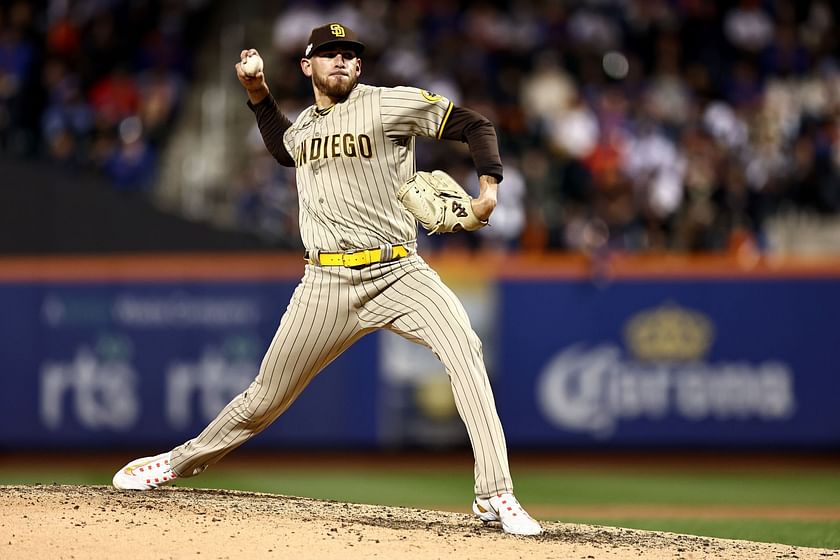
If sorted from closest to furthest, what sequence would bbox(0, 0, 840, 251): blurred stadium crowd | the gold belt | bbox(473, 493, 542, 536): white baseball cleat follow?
bbox(473, 493, 542, 536): white baseball cleat
the gold belt
bbox(0, 0, 840, 251): blurred stadium crowd

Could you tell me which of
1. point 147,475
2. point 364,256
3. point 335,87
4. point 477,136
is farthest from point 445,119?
point 147,475

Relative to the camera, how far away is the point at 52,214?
1209cm

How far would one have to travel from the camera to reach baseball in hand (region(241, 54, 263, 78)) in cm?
547

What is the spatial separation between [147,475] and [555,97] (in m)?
8.87

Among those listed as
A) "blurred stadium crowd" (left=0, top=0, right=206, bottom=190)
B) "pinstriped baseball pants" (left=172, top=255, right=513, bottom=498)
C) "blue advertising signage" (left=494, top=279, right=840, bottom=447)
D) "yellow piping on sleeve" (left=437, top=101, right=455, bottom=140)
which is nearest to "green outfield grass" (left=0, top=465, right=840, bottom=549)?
"blue advertising signage" (left=494, top=279, right=840, bottom=447)

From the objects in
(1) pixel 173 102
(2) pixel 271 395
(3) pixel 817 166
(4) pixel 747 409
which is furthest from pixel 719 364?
(2) pixel 271 395

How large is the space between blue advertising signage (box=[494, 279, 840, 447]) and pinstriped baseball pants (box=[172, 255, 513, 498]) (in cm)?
610

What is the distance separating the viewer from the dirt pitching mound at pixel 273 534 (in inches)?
191

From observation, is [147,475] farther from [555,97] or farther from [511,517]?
[555,97]

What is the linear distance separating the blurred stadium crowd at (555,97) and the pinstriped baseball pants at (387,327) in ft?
21.1

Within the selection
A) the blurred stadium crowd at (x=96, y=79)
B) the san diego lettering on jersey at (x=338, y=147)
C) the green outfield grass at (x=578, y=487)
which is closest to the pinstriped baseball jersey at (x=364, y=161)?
the san diego lettering on jersey at (x=338, y=147)

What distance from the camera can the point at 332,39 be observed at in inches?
206

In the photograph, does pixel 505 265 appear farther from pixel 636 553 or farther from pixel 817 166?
pixel 636 553

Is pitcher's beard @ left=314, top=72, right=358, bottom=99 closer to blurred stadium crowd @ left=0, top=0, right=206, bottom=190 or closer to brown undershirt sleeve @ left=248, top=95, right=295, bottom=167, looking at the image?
brown undershirt sleeve @ left=248, top=95, right=295, bottom=167
